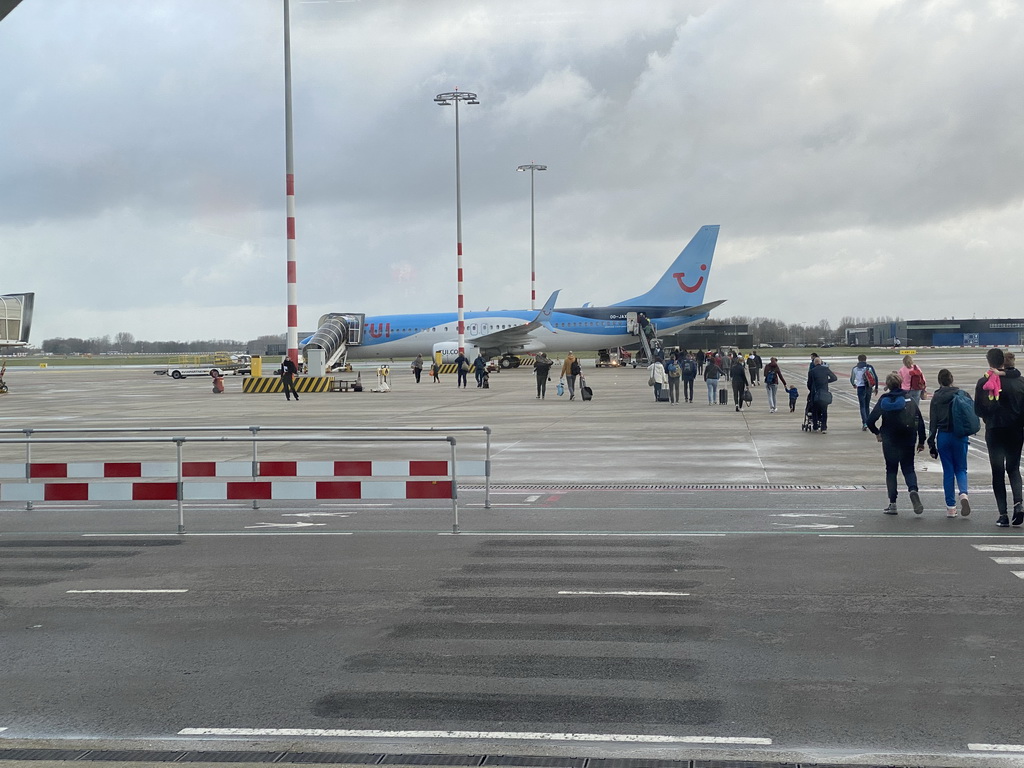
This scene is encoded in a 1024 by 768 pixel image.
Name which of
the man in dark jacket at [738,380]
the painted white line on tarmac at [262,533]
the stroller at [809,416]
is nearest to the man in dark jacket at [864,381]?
the stroller at [809,416]

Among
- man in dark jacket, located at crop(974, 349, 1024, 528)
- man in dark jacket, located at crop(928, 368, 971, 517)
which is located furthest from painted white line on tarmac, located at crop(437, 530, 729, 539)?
man in dark jacket, located at crop(974, 349, 1024, 528)

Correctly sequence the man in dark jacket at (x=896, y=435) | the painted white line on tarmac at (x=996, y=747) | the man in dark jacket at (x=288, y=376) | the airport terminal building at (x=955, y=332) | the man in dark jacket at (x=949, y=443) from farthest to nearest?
the airport terminal building at (x=955, y=332), the man in dark jacket at (x=288, y=376), the man in dark jacket at (x=896, y=435), the man in dark jacket at (x=949, y=443), the painted white line on tarmac at (x=996, y=747)

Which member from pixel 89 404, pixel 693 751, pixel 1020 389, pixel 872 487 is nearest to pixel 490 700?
pixel 693 751

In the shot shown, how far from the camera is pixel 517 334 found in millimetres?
74188

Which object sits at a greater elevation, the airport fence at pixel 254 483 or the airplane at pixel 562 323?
the airplane at pixel 562 323

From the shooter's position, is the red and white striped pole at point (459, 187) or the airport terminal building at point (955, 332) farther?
the airport terminal building at point (955, 332)

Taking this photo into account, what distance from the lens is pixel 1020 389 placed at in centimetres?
1205

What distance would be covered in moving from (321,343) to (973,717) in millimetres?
60934

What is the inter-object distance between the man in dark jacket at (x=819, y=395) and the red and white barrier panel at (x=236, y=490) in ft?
45.5

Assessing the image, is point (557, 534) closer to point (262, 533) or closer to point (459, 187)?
point (262, 533)

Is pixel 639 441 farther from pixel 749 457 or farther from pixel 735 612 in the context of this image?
pixel 735 612

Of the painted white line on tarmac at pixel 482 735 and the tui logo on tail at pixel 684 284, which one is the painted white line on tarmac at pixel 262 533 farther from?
the tui logo on tail at pixel 684 284

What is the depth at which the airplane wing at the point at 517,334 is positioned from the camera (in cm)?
7172

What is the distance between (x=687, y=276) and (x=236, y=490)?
67.8 m
